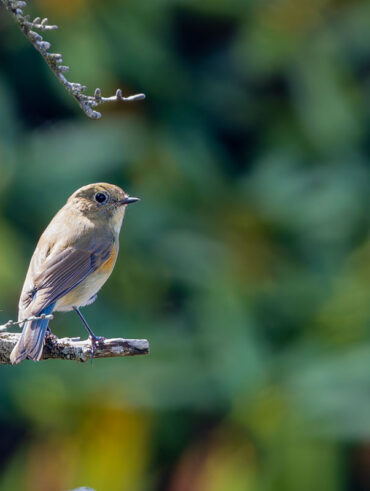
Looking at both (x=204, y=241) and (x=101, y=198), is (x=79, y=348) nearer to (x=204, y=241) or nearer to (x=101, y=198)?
(x=101, y=198)

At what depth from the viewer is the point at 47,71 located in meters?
8.15

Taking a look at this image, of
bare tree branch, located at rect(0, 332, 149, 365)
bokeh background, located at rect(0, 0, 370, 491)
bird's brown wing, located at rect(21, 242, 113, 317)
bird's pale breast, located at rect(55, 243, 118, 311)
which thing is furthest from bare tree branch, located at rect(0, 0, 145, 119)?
bokeh background, located at rect(0, 0, 370, 491)

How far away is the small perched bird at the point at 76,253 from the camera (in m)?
2.71

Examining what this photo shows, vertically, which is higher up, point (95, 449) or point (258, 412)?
point (258, 412)

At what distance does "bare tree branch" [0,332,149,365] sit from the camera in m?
2.15

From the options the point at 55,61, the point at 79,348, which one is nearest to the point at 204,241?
the point at 79,348

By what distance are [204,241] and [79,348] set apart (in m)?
5.79

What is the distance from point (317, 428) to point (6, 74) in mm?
4168

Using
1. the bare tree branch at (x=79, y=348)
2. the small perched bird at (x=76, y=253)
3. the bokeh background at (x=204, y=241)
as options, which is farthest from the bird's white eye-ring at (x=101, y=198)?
the bokeh background at (x=204, y=241)

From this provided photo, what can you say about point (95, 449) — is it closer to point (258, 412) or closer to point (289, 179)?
point (258, 412)

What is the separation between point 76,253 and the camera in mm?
2834

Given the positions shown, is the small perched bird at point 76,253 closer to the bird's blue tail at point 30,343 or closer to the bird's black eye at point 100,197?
the bird's black eye at point 100,197

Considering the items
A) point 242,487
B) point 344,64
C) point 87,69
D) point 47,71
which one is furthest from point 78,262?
point 344,64

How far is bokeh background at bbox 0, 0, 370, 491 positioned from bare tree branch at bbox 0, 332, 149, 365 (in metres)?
4.43
